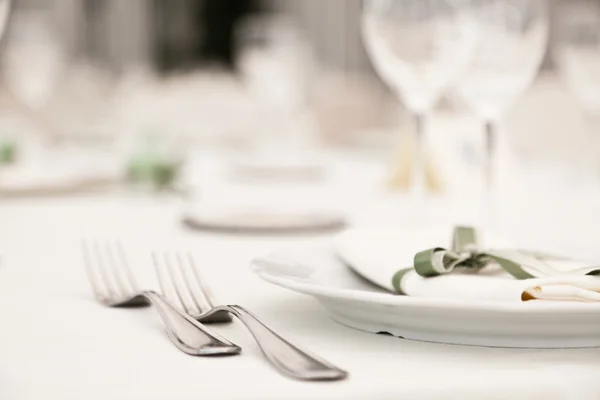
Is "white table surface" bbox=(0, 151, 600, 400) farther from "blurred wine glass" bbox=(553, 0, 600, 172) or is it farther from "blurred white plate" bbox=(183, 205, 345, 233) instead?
"blurred wine glass" bbox=(553, 0, 600, 172)

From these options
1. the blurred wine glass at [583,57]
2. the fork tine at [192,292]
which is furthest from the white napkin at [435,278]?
the blurred wine glass at [583,57]

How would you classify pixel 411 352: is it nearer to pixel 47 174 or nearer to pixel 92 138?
pixel 47 174

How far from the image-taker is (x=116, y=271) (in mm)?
828

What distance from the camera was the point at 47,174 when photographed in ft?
5.35

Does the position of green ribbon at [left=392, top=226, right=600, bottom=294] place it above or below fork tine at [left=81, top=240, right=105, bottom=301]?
above

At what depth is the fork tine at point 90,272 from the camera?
74 cm

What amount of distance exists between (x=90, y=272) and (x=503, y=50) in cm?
46

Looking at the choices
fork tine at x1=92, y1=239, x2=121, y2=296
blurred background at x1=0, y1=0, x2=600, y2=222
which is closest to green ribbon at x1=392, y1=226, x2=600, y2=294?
fork tine at x1=92, y1=239, x2=121, y2=296

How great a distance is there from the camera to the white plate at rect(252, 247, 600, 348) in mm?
542

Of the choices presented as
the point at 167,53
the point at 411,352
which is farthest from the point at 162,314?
the point at 167,53

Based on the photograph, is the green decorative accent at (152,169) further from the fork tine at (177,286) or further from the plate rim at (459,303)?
the plate rim at (459,303)

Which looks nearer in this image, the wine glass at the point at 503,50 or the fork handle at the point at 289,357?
the fork handle at the point at 289,357

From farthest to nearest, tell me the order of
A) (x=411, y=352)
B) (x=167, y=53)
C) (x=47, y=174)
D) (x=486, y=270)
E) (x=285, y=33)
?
1. (x=167, y=53)
2. (x=285, y=33)
3. (x=47, y=174)
4. (x=486, y=270)
5. (x=411, y=352)

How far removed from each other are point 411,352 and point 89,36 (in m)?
9.68
